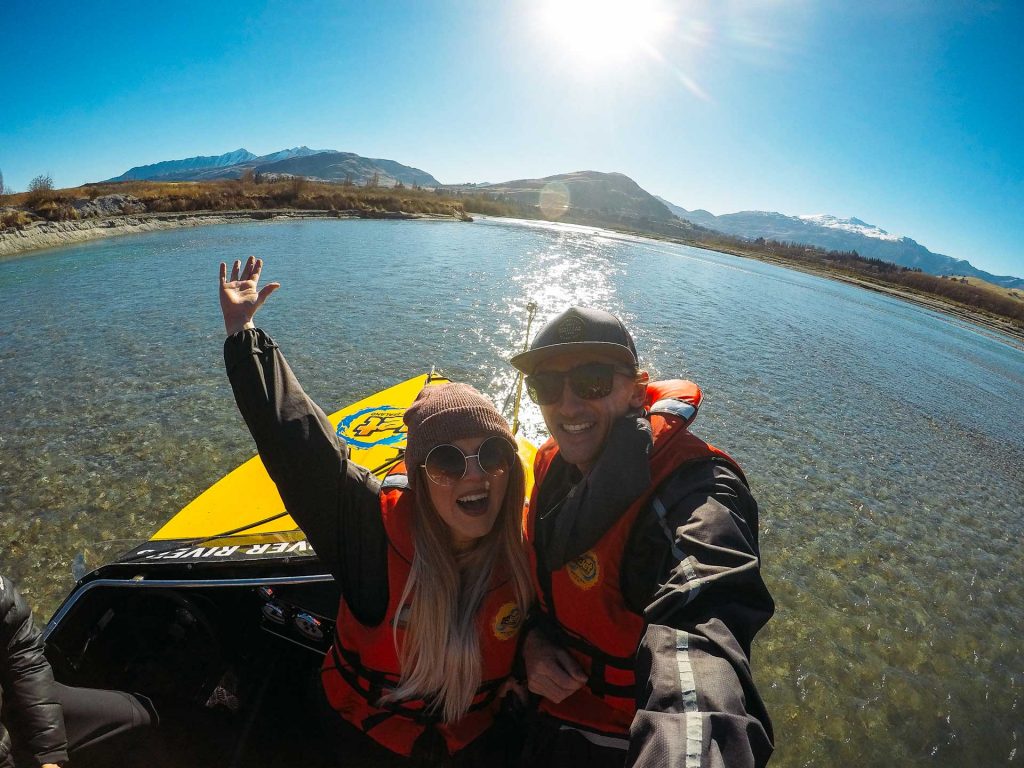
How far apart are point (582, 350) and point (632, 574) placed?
1297 millimetres

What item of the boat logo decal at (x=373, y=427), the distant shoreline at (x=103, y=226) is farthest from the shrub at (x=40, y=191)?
the boat logo decal at (x=373, y=427)

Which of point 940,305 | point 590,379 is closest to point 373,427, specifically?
point 590,379

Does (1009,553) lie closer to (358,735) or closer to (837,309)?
(358,735)

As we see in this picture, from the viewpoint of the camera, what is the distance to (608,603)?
8.16 feet

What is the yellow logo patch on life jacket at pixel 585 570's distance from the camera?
8.18ft

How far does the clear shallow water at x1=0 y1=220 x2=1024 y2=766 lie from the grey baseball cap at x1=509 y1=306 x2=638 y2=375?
12.7ft

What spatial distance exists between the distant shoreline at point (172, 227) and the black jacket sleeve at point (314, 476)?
31626 mm

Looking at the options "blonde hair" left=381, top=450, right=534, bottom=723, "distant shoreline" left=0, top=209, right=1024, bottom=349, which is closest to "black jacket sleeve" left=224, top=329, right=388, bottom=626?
"blonde hair" left=381, top=450, right=534, bottom=723

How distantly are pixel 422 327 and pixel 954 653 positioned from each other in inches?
564

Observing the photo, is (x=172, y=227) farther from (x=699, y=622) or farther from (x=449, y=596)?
(x=699, y=622)

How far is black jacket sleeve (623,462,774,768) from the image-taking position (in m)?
1.44

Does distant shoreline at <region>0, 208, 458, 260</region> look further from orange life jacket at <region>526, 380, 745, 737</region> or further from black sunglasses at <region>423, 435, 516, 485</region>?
orange life jacket at <region>526, 380, 745, 737</region>

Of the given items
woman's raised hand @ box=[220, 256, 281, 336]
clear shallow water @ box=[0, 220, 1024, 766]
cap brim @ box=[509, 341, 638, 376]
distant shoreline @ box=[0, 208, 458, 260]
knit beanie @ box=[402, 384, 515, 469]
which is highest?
distant shoreline @ box=[0, 208, 458, 260]

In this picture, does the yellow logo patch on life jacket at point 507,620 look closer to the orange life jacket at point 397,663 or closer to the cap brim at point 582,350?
the orange life jacket at point 397,663
